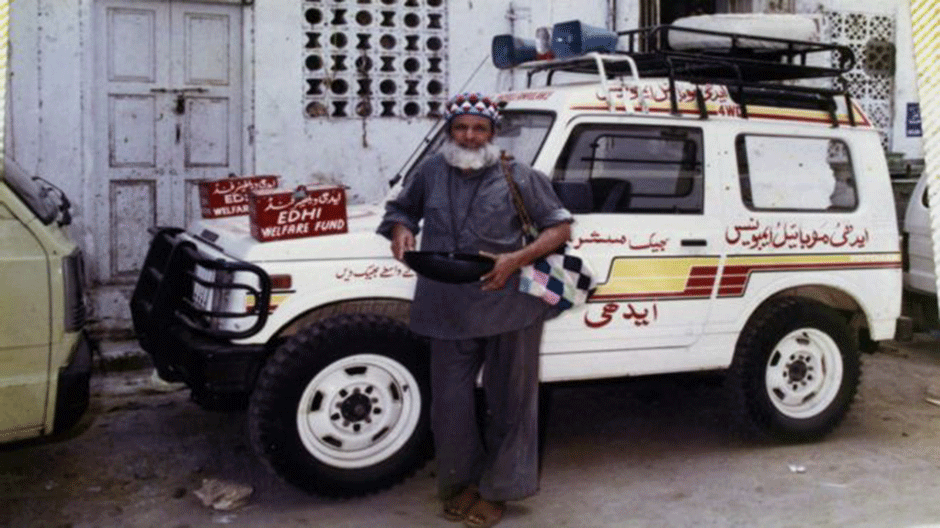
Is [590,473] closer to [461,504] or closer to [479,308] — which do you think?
[461,504]

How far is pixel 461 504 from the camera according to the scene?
4.50 meters

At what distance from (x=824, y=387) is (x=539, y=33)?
256cm

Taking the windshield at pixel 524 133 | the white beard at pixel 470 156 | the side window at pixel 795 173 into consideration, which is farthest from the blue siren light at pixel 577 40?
the white beard at pixel 470 156

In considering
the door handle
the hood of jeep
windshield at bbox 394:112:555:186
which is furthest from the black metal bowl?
the door handle

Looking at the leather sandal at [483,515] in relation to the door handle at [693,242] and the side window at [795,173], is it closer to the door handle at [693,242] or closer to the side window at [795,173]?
the door handle at [693,242]

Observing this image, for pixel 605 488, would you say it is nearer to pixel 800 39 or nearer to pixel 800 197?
pixel 800 197

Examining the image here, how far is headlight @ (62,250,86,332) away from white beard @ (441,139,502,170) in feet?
5.57

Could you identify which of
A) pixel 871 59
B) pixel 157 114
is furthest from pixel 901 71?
pixel 157 114

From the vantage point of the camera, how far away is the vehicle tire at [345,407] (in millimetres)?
4461

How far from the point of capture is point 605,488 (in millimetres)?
4969

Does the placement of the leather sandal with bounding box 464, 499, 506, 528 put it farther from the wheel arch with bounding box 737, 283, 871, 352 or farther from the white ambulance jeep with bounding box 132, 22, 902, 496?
the wheel arch with bounding box 737, 283, 871, 352

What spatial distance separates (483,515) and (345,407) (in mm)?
789

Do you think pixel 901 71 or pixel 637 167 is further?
pixel 901 71

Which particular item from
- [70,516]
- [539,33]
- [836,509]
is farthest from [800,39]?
[70,516]
